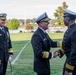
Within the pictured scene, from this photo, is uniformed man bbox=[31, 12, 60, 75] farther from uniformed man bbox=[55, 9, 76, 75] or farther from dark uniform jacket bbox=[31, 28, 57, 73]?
uniformed man bbox=[55, 9, 76, 75]

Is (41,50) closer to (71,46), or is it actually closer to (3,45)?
(71,46)

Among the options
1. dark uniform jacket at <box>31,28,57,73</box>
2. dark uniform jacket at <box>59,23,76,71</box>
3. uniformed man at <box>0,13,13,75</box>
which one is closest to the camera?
dark uniform jacket at <box>59,23,76,71</box>

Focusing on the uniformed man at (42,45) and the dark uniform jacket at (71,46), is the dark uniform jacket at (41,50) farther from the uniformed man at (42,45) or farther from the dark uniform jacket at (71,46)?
the dark uniform jacket at (71,46)

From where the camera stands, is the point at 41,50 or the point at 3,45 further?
the point at 3,45

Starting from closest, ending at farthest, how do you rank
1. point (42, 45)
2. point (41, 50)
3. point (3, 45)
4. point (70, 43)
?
1. point (70, 43)
2. point (41, 50)
3. point (42, 45)
4. point (3, 45)

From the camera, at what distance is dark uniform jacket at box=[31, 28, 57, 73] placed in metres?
7.09

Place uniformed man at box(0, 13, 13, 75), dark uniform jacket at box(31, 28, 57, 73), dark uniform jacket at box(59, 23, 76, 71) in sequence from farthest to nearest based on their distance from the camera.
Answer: uniformed man at box(0, 13, 13, 75)
dark uniform jacket at box(31, 28, 57, 73)
dark uniform jacket at box(59, 23, 76, 71)

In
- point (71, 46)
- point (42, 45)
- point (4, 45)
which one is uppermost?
point (71, 46)

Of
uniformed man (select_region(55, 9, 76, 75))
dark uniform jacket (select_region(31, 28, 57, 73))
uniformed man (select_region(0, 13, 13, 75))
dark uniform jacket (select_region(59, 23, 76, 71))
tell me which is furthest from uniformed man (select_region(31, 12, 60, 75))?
uniformed man (select_region(0, 13, 13, 75))

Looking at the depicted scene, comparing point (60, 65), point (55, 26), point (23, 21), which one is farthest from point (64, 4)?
point (60, 65)

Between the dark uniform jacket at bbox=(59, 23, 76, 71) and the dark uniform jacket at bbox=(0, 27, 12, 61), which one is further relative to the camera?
the dark uniform jacket at bbox=(0, 27, 12, 61)

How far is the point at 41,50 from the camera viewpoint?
7.09 meters

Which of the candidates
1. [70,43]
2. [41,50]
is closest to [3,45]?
[41,50]

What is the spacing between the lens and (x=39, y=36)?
7.21 metres
